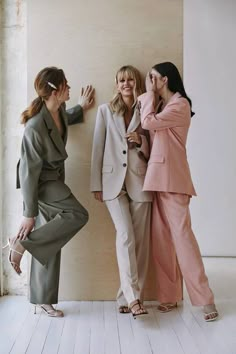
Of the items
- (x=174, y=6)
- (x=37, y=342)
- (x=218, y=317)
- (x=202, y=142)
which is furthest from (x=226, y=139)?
(x=37, y=342)

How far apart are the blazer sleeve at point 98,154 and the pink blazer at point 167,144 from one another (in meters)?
0.30

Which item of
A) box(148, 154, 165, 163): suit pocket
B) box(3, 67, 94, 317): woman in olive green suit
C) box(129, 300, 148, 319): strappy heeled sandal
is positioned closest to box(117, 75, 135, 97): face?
box(3, 67, 94, 317): woman in olive green suit

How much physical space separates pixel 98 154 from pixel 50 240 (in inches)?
25.0

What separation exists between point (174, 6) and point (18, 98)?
1.22 metres

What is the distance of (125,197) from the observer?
3400 millimetres

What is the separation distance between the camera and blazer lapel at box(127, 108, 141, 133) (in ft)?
11.2

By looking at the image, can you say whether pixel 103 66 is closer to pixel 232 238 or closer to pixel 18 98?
pixel 18 98

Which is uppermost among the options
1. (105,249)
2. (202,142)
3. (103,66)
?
(103,66)

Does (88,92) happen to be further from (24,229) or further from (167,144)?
(24,229)

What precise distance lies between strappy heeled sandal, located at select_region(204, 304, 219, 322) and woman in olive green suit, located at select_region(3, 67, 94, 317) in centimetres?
88

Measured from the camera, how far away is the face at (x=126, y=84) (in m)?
3.42

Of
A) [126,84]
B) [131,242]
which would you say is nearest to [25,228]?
[131,242]

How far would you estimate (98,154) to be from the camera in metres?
3.41

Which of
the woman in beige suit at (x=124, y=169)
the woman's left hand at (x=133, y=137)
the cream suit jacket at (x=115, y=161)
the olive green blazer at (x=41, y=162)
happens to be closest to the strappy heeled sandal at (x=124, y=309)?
the woman in beige suit at (x=124, y=169)
